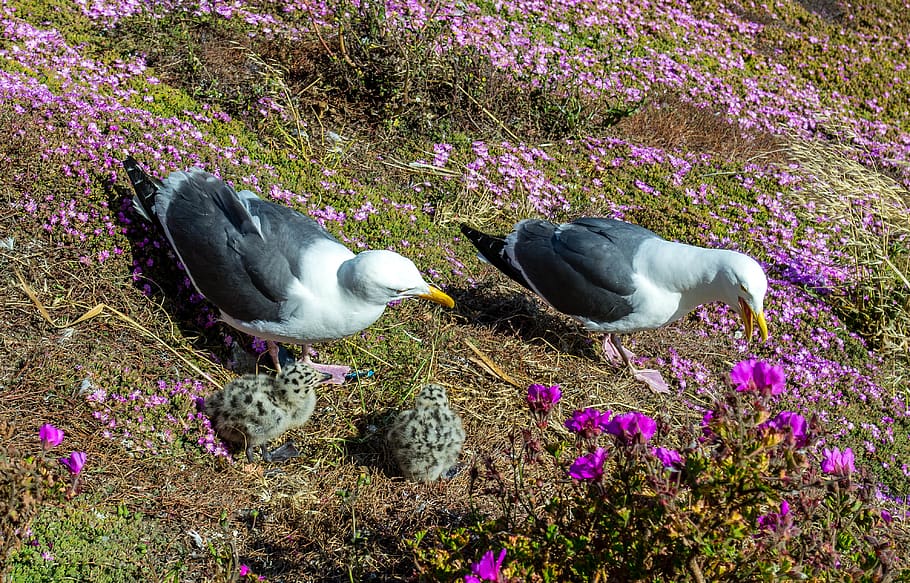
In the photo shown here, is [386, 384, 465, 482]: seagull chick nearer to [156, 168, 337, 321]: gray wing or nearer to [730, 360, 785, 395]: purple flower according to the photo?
[156, 168, 337, 321]: gray wing

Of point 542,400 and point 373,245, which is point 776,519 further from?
point 373,245

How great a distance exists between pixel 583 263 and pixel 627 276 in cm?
32

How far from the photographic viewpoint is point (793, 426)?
2.50m

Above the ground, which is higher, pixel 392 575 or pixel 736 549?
pixel 736 549

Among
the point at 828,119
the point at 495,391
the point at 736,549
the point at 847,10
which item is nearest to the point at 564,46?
the point at 828,119

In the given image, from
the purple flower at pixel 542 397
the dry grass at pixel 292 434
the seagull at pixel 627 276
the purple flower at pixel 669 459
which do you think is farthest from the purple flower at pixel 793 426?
the seagull at pixel 627 276

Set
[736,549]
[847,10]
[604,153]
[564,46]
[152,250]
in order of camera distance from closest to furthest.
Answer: [736,549] < [152,250] < [604,153] < [564,46] < [847,10]

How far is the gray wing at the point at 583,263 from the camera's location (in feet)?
17.6

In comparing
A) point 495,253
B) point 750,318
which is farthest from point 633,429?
point 495,253

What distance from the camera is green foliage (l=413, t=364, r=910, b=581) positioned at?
2498mm

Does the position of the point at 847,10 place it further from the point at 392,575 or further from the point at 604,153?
the point at 392,575

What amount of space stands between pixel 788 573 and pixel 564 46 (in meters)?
7.69

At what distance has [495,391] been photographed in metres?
5.33

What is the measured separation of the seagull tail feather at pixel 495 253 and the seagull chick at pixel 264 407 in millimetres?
1809
